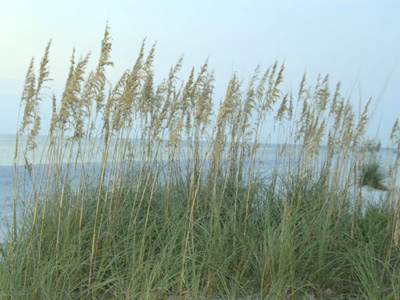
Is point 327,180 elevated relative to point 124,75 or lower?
lower

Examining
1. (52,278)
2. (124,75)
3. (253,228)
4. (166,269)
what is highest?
(124,75)

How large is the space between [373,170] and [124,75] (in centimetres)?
835

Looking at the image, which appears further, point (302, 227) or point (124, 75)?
point (302, 227)

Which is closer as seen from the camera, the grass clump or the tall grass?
the tall grass

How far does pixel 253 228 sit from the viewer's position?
3795 millimetres

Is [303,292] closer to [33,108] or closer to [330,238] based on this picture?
[330,238]

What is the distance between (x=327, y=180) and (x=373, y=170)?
18.0 feet

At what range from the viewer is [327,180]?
504cm

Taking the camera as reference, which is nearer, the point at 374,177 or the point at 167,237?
the point at 167,237

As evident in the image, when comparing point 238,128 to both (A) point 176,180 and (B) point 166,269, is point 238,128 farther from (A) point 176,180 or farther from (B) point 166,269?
(B) point 166,269

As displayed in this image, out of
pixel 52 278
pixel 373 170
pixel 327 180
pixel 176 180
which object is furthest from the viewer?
pixel 373 170

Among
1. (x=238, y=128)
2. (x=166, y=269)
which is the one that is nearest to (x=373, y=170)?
(x=238, y=128)

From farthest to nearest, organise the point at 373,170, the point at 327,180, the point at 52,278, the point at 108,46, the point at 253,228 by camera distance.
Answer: the point at 373,170 → the point at 327,180 → the point at 253,228 → the point at 52,278 → the point at 108,46

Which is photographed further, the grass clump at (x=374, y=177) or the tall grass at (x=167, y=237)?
the grass clump at (x=374, y=177)
